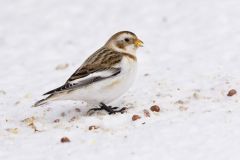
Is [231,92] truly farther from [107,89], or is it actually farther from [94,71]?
[94,71]

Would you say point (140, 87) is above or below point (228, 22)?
below

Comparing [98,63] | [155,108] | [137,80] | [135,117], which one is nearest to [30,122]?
[98,63]

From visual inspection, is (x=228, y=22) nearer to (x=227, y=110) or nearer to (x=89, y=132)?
(x=227, y=110)

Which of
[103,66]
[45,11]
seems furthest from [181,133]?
[45,11]

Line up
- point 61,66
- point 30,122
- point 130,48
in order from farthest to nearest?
point 61,66 < point 130,48 < point 30,122

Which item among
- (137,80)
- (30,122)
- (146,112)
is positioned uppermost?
(137,80)

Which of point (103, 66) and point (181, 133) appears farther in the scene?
point (103, 66)

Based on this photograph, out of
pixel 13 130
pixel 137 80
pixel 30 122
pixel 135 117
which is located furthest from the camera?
pixel 137 80

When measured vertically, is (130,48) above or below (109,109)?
above
